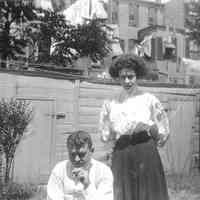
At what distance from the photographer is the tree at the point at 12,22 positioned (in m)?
9.02

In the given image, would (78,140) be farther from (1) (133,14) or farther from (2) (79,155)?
(1) (133,14)

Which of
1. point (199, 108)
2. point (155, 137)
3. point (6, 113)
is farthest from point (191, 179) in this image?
point (155, 137)

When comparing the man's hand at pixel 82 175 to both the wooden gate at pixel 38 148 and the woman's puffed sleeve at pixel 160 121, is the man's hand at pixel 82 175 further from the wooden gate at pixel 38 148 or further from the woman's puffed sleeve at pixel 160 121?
the wooden gate at pixel 38 148

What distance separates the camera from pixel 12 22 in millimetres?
9430

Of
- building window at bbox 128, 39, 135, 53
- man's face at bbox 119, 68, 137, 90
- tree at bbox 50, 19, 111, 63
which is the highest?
building window at bbox 128, 39, 135, 53

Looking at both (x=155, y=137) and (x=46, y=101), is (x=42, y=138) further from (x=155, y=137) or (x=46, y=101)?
(x=155, y=137)

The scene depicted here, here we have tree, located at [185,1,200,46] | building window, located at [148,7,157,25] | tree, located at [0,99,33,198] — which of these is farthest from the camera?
building window, located at [148,7,157,25]

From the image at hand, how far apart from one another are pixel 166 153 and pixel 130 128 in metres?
5.04

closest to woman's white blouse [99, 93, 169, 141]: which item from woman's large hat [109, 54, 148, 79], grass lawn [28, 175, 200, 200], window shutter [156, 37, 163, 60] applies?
woman's large hat [109, 54, 148, 79]

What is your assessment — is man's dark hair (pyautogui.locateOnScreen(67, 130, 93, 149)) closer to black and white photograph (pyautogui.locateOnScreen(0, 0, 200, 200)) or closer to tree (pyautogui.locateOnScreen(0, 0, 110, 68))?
black and white photograph (pyautogui.locateOnScreen(0, 0, 200, 200))

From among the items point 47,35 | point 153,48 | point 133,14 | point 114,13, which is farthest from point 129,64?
point 133,14

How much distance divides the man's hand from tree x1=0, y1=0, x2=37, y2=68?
23.8 ft

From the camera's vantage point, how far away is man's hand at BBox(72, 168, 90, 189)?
2.20m

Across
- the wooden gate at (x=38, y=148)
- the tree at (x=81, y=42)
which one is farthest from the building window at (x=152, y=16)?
the wooden gate at (x=38, y=148)
